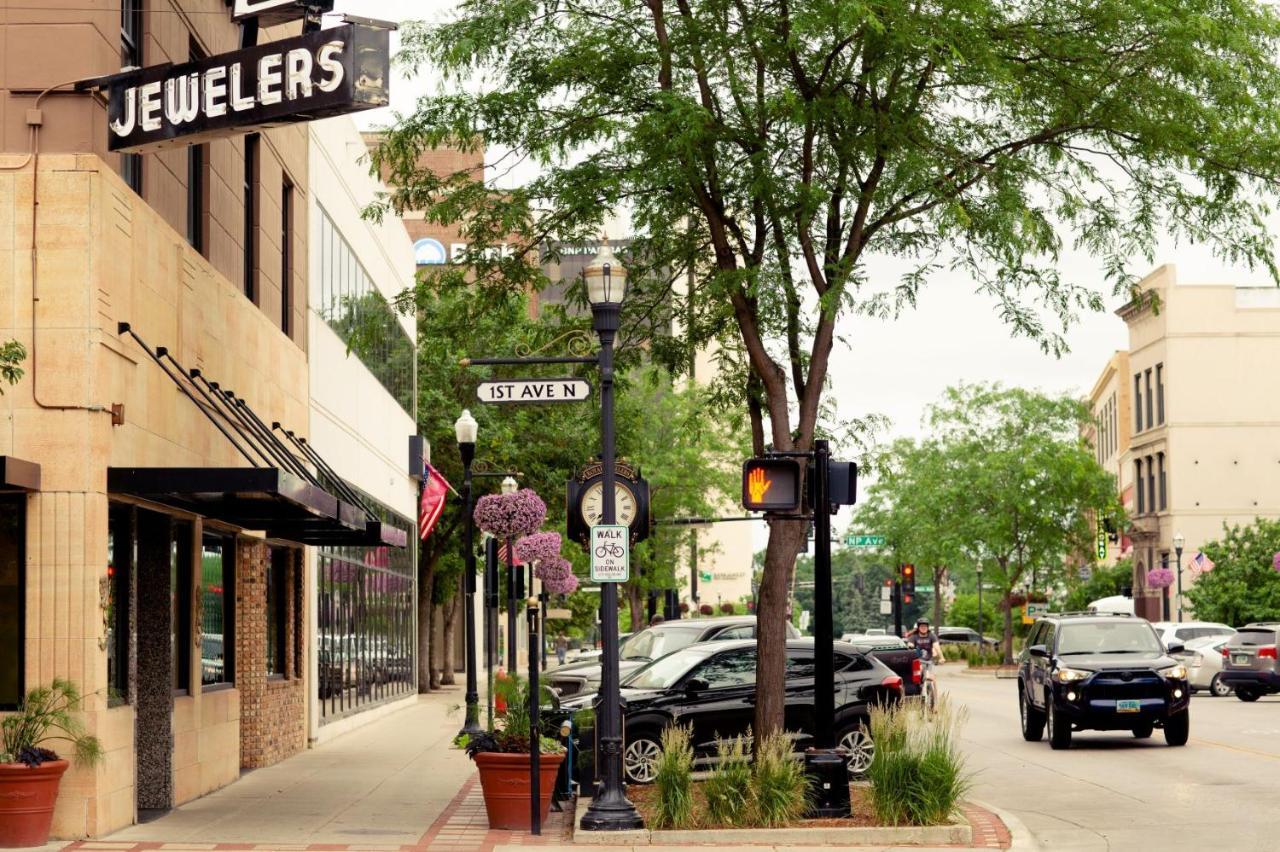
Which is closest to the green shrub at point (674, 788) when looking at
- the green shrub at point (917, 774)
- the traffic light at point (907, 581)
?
the green shrub at point (917, 774)

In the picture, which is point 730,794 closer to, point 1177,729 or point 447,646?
point 1177,729

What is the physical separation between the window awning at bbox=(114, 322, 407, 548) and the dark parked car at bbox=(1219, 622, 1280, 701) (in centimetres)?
2277

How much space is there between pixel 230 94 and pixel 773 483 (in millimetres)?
5748

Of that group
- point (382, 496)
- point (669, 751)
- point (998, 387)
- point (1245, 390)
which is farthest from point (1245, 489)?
point (669, 751)

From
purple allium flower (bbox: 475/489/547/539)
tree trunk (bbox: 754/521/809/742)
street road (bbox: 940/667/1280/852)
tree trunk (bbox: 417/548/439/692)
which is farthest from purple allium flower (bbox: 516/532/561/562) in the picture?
tree trunk (bbox: 417/548/439/692)

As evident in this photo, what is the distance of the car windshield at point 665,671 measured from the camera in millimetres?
19656

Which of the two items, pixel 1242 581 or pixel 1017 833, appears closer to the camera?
pixel 1017 833

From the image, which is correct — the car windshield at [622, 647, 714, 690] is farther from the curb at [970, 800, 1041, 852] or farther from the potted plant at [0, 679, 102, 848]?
the potted plant at [0, 679, 102, 848]

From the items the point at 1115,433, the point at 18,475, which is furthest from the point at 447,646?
the point at 1115,433

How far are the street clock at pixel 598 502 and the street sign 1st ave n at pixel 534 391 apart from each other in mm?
2404

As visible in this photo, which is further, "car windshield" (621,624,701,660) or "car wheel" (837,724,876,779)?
"car windshield" (621,624,701,660)

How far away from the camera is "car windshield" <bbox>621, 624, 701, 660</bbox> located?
84.4 feet

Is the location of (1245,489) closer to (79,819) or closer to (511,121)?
(511,121)

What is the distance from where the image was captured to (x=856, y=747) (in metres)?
19.9
